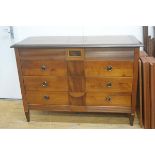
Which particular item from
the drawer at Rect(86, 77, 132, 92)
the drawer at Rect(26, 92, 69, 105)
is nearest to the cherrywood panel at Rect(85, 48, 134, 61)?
the drawer at Rect(86, 77, 132, 92)

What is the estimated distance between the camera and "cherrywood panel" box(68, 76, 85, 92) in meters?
1.92

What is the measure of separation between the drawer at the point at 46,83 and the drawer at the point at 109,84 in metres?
0.25

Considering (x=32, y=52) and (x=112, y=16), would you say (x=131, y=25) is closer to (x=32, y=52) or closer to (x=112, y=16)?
(x=112, y=16)

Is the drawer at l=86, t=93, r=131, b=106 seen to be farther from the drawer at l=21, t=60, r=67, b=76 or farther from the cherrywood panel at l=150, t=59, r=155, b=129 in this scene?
the drawer at l=21, t=60, r=67, b=76

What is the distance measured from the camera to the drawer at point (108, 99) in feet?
6.40

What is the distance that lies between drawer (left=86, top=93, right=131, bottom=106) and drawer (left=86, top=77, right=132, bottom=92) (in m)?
0.06

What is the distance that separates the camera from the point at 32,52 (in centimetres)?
188

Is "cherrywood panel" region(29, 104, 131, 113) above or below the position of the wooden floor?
above

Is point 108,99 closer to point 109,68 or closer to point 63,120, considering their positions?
point 109,68

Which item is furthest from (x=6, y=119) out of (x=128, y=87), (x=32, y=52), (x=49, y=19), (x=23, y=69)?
(x=128, y=87)

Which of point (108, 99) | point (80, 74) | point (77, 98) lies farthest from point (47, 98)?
point (108, 99)

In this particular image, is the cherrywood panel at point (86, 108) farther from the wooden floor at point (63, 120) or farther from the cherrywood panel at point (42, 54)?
the cherrywood panel at point (42, 54)

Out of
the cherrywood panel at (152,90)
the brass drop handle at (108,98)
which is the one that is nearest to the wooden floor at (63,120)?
the cherrywood panel at (152,90)

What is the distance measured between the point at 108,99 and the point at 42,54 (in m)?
0.78
